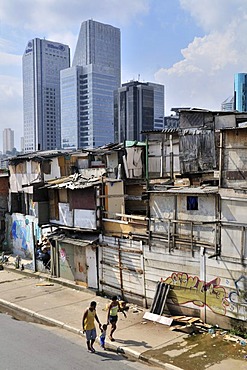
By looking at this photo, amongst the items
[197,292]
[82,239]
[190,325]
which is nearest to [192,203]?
[197,292]

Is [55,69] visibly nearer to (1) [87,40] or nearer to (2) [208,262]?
(1) [87,40]

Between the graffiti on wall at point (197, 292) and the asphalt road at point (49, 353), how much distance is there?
323cm

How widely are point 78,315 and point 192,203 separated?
5818mm

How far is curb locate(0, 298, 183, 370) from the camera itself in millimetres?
11078

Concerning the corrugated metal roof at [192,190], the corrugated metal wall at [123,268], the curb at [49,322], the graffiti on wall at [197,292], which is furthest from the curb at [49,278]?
the corrugated metal roof at [192,190]

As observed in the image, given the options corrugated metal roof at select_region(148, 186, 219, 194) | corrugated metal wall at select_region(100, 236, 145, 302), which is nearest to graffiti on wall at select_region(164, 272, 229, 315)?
corrugated metal wall at select_region(100, 236, 145, 302)

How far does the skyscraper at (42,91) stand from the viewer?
497ft

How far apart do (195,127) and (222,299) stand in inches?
286

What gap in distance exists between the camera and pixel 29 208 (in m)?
25.2

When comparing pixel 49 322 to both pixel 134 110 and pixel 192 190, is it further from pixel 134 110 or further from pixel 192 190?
pixel 134 110

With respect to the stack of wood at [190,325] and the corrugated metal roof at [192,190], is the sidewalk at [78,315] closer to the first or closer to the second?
the stack of wood at [190,325]

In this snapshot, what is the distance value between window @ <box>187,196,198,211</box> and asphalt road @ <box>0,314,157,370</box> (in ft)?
17.4

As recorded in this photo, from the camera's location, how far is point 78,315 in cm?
1490

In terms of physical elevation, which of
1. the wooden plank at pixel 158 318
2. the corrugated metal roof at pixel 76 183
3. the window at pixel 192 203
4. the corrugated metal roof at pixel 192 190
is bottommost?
the wooden plank at pixel 158 318
